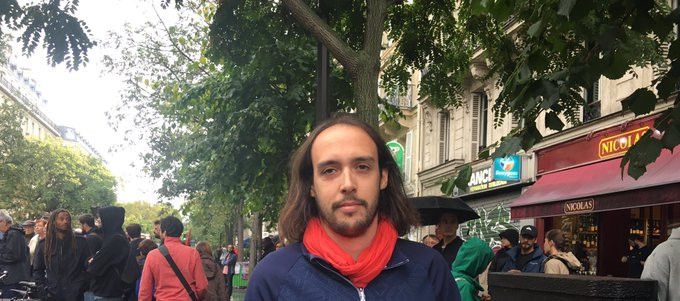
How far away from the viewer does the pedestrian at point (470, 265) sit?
18.0 feet

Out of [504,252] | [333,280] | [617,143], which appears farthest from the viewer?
[617,143]

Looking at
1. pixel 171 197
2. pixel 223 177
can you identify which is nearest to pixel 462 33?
pixel 223 177

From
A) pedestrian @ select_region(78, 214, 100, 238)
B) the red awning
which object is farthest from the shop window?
pedestrian @ select_region(78, 214, 100, 238)

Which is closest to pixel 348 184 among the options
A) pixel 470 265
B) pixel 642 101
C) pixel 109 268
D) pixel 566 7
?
pixel 566 7

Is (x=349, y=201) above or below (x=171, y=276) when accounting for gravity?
above

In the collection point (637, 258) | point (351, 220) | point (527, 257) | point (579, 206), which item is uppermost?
point (579, 206)

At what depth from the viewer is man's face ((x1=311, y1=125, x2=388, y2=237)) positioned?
91.7 inches

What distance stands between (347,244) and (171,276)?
17.5 feet

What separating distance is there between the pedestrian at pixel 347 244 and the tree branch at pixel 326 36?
393 cm

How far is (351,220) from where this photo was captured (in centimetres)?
232

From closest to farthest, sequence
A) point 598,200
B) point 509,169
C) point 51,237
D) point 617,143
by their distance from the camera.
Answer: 1. point 51,237
2. point 598,200
3. point 617,143
4. point 509,169

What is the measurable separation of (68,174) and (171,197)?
1531 inches

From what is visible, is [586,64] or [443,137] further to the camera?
[443,137]

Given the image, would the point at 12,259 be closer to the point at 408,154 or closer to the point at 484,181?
the point at 484,181
